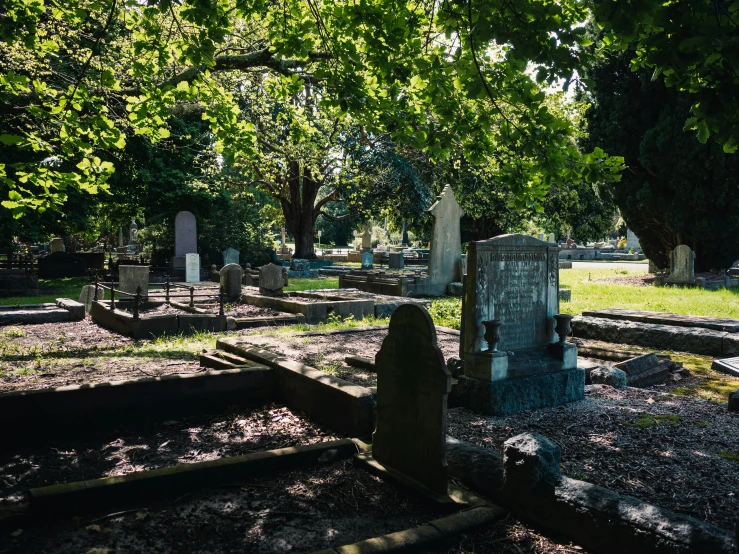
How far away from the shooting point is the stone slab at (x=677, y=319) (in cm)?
1038

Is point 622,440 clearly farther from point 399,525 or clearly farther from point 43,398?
point 43,398

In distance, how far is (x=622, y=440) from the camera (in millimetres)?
5109

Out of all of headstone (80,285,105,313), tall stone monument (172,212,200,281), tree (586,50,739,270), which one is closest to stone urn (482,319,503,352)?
headstone (80,285,105,313)

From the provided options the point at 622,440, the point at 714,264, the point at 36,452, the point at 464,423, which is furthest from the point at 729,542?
the point at 714,264

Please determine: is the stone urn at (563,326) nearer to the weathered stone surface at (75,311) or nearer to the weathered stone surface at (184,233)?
the weathered stone surface at (75,311)

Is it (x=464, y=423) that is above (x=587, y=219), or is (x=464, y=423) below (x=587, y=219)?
below

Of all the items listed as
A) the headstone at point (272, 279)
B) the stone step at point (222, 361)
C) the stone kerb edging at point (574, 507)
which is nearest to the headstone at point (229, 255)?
the headstone at point (272, 279)

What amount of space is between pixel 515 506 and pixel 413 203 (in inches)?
1012

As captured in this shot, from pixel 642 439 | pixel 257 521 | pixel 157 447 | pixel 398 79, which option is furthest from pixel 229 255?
pixel 257 521

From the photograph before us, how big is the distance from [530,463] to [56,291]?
65.5ft

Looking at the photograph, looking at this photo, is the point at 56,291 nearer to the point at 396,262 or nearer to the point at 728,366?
the point at 396,262

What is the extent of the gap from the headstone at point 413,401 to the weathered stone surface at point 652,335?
295 inches

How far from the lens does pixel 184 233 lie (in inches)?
985

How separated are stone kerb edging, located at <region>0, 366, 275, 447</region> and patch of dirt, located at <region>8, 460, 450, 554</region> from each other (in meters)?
2.07
